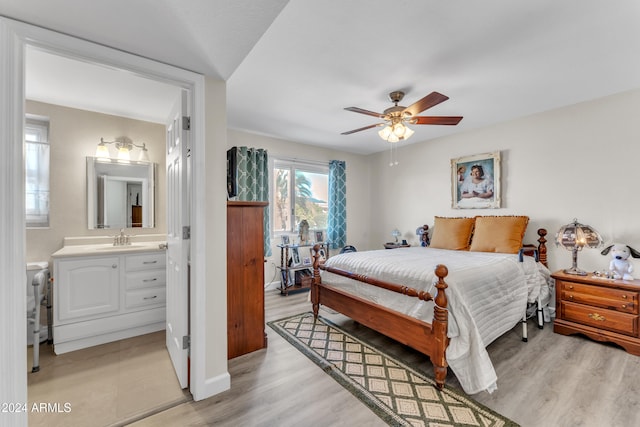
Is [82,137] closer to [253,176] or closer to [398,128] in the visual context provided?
[253,176]

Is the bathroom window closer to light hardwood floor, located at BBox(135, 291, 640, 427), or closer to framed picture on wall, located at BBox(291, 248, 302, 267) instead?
light hardwood floor, located at BBox(135, 291, 640, 427)

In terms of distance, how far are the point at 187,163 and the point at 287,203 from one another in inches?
109

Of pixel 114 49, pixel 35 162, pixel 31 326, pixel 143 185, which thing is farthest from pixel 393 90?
pixel 31 326

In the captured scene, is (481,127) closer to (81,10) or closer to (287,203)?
(287,203)

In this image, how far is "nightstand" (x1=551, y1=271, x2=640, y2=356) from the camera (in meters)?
2.36

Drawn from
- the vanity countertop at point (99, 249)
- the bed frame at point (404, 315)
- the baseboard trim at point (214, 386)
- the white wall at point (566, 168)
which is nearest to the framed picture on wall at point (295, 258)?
the bed frame at point (404, 315)

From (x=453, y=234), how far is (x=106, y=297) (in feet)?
13.4

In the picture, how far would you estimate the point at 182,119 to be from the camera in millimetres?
1838

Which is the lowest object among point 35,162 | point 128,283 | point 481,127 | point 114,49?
point 128,283

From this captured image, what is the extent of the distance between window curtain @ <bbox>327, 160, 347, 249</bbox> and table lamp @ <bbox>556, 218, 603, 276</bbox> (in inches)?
120

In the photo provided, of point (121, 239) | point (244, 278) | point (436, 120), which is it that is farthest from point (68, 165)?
point (436, 120)

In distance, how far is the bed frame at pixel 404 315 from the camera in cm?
188

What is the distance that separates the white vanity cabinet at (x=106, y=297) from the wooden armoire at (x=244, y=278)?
3.57ft

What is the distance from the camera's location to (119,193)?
10.3 feet
